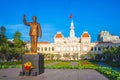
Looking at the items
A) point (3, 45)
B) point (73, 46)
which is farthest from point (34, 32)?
point (73, 46)

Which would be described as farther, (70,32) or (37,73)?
(70,32)

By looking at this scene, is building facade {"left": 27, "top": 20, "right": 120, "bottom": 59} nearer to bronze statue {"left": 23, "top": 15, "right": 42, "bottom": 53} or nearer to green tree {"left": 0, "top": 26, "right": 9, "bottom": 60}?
green tree {"left": 0, "top": 26, "right": 9, "bottom": 60}

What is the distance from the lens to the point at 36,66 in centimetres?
1628

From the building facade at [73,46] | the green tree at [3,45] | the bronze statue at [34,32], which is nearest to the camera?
the bronze statue at [34,32]

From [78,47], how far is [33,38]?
99.0 meters

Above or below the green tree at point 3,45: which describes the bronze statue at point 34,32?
below

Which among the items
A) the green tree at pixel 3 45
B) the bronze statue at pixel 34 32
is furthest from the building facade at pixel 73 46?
the bronze statue at pixel 34 32

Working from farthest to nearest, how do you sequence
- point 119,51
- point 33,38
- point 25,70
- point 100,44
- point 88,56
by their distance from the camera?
point 100,44 → point 88,56 → point 119,51 → point 33,38 → point 25,70

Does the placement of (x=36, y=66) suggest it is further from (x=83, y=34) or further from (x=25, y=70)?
→ (x=83, y=34)

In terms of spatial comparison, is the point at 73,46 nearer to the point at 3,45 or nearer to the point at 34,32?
the point at 3,45

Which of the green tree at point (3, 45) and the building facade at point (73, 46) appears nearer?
the green tree at point (3, 45)

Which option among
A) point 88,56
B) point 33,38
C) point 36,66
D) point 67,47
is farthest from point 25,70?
point 67,47

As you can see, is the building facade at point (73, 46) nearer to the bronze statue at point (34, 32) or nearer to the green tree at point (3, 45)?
the green tree at point (3, 45)

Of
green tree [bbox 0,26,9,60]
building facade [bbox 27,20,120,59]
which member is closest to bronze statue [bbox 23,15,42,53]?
green tree [bbox 0,26,9,60]
